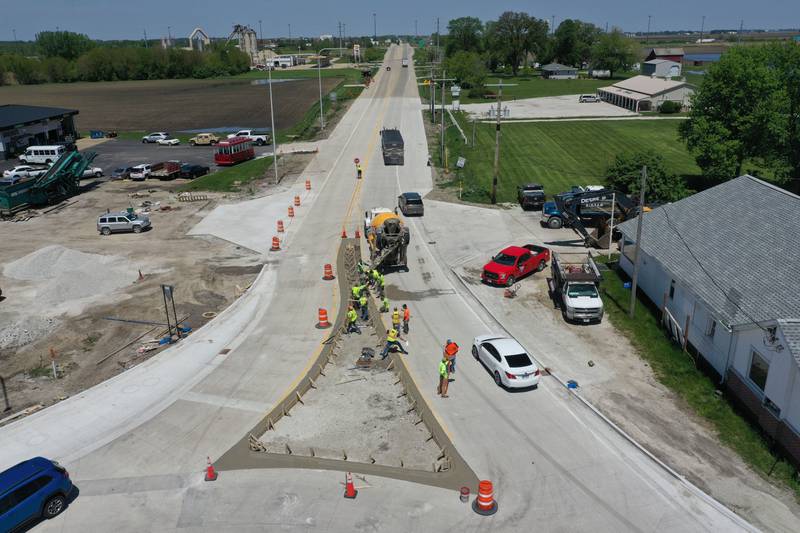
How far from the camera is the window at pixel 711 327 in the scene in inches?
1007

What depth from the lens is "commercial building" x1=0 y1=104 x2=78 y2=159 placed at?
7350 centimetres

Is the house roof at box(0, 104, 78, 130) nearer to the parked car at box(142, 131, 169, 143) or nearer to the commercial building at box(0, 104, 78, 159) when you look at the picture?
the commercial building at box(0, 104, 78, 159)

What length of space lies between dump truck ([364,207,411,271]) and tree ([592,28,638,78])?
429ft

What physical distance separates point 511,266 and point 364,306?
30.7 ft

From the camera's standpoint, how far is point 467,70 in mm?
124125

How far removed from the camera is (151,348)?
28.5 meters

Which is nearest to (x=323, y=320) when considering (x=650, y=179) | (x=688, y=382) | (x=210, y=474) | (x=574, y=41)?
(x=210, y=474)

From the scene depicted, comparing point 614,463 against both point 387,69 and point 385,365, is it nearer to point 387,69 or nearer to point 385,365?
point 385,365

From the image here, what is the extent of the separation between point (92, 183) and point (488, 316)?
47.4m

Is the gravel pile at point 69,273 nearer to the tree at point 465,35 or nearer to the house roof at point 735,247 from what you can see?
the house roof at point 735,247

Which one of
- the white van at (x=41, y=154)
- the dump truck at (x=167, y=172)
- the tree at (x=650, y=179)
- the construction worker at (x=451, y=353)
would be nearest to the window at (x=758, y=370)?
the construction worker at (x=451, y=353)

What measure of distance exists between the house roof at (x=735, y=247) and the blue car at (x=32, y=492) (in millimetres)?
23163

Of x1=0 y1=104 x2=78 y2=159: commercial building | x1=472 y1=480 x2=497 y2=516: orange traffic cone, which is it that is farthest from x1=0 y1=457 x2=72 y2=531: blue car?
x1=0 y1=104 x2=78 y2=159: commercial building

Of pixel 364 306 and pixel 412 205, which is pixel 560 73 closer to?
pixel 412 205
